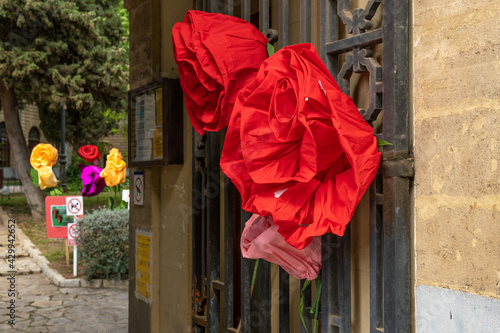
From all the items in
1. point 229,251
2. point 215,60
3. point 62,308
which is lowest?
point 62,308

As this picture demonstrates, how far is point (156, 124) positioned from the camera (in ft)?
12.5

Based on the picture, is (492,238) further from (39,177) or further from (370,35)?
(39,177)

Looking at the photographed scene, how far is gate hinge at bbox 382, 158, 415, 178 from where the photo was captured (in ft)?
5.69

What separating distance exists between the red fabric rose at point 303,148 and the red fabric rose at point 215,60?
1.52 ft

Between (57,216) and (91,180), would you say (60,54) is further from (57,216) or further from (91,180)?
(91,180)

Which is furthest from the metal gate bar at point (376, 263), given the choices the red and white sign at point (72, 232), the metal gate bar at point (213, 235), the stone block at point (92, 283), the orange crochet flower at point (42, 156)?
the orange crochet flower at point (42, 156)

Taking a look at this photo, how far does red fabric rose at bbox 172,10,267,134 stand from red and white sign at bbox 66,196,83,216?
6953 millimetres

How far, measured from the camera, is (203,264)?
3182 mm

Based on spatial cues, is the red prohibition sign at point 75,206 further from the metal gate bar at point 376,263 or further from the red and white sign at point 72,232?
the metal gate bar at point 376,263

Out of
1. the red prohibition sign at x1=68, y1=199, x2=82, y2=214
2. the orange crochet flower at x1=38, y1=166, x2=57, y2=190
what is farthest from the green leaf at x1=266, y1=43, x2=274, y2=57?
the orange crochet flower at x1=38, y1=166, x2=57, y2=190

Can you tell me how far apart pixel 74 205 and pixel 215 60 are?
24.1ft

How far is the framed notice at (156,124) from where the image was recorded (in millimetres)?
3596

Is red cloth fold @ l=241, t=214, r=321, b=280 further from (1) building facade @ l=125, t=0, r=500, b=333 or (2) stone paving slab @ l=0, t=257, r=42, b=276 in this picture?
(2) stone paving slab @ l=0, t=257, r=42, b=276

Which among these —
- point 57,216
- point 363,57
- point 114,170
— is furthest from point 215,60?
point 57,216
